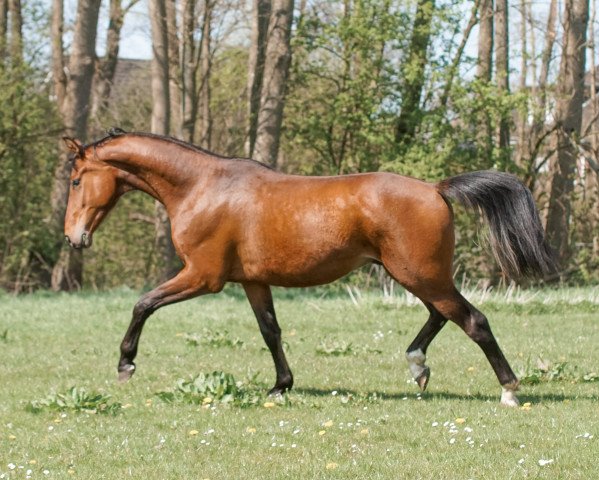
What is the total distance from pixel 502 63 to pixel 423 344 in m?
17.5

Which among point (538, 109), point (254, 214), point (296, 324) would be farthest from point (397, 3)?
point (254, 214)

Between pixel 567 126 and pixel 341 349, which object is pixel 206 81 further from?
pixel 341 349

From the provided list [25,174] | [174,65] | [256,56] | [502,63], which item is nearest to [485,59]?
[502,63]

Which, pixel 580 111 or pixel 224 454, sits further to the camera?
pixel 580 111

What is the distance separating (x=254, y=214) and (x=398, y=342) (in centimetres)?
469

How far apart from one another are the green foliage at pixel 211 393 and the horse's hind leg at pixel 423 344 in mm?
1361

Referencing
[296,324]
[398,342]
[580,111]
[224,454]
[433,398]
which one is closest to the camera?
[224,454]

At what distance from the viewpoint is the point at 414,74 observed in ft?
75.8

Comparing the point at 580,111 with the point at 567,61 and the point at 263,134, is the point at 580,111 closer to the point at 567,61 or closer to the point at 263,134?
the point at 567,61

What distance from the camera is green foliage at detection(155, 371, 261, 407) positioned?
8.35 metres

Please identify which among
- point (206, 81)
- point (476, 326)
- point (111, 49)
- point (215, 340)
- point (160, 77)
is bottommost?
point (215, 340)

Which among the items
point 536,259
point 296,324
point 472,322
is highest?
point 536,259

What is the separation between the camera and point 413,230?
8.08 meters

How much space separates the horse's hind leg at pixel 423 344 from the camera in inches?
344
